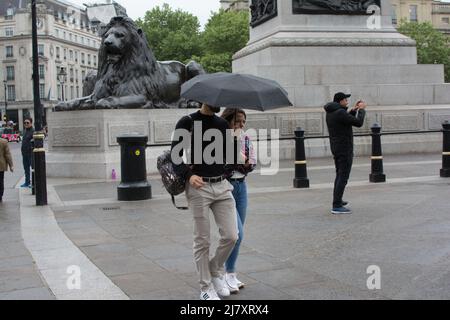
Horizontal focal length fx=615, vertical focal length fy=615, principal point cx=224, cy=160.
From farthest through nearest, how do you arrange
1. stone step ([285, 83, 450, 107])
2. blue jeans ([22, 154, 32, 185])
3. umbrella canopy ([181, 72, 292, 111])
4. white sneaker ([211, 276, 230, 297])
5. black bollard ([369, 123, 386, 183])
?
stone step ([285, 83, 450, 107])
blue jeans ([22, 154, 32, 185])
black bollard ([369, 123, 386, 183])
white sneaker ([211, 276, 230, 297])
umbrella canopy ([181, 72, 292, 111])

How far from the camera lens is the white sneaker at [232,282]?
5188mm

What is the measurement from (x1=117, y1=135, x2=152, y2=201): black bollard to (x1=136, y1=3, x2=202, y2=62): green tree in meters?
59.8

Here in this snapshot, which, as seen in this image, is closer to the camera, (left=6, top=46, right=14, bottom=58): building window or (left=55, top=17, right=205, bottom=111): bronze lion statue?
(left=55, top=17, right=205, bottom=111): bronze lion statue

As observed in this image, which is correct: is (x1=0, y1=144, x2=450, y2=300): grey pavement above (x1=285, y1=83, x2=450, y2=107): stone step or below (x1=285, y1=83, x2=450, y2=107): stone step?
below

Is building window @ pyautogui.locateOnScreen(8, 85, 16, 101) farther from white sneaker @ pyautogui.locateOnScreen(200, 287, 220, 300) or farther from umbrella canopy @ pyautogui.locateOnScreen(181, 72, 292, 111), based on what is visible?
white sneaker @ pyautogui.locateOnScreen(200, 287, 220, 300)

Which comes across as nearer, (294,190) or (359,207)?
(359,207)

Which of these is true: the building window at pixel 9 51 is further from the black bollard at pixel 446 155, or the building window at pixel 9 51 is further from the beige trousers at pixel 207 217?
the beige trousers at pixel 207 217

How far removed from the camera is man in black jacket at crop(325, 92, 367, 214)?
29.7 feet

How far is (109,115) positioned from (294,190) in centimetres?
535

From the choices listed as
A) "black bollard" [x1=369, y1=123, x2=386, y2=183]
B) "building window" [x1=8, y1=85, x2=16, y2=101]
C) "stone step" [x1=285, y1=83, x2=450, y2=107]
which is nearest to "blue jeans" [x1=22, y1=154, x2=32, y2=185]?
"black bollard" [x1=369, y1=123, x2=386, y2=183]

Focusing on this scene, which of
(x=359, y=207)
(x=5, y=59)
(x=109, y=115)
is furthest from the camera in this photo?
(x=5, y=59)

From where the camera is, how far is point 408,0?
95375 mm

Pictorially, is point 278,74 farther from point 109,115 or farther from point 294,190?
point 294,190

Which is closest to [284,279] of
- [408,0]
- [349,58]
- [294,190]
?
[294,190]
